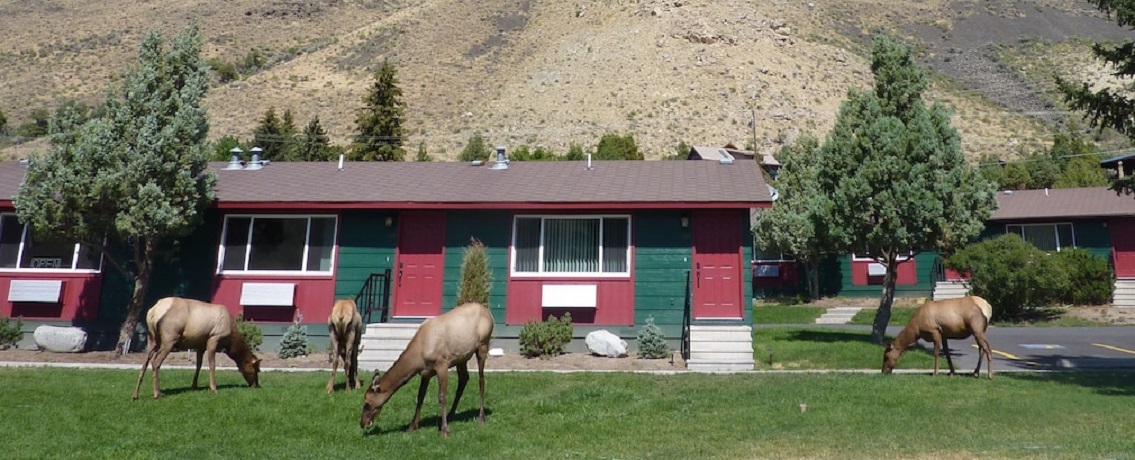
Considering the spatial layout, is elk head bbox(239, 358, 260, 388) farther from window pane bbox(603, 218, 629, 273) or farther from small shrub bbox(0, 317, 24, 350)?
small shrub bbox(0, 317, 24, 350)

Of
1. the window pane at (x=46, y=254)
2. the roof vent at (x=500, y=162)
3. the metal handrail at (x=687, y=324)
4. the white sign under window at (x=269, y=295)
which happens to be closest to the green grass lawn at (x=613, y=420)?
the metal handrail at (x=687, y=324)

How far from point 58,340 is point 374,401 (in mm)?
11756

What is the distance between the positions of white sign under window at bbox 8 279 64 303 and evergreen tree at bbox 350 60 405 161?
2473 cm

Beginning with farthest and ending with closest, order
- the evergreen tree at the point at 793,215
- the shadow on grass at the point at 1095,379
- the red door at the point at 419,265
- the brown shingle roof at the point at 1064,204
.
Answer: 1. the brown shingle roof at the point at 1064,204
2. the evergreen tree at the point at 793,215
3. the red door at the point at 419,265
4. the shadow on grass at the point at 1095,379

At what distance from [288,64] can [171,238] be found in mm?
64512

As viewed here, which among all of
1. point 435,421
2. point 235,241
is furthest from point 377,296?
point 435,421

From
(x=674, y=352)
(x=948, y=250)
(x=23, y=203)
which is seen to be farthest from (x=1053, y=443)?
(x=23, y=203)

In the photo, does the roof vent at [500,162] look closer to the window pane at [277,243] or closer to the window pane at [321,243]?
the window pane at [321,243]

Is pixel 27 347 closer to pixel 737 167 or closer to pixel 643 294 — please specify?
pixel 643 294

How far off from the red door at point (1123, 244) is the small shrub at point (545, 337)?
2209 cm

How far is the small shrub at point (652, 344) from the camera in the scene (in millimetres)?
14570

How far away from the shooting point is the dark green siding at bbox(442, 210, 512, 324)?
1603cm

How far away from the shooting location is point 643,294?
1566 centimetres

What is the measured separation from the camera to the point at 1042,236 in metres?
27.6
